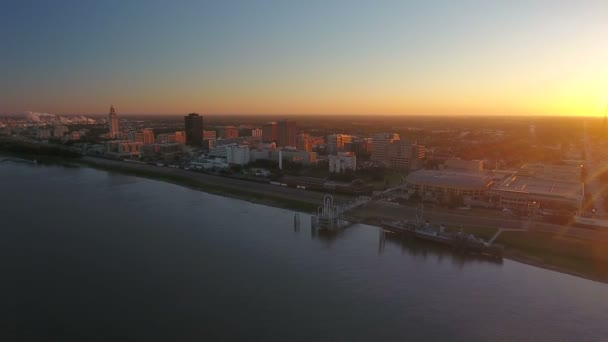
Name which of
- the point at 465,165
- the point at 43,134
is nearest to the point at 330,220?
the point at 465,165

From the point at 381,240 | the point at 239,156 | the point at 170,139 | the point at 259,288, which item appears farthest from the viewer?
the point at 170,139

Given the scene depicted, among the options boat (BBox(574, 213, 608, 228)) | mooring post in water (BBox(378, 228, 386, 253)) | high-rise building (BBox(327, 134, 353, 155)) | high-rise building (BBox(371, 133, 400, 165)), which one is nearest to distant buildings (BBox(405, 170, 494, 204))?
boat (BBox(574, 213, 608, 228))

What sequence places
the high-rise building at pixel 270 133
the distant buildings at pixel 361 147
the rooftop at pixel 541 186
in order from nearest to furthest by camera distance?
the rooftop at pixel 541 186 → the distant buildings at pixel 361 147 → the high-rise building at pixel 270 133

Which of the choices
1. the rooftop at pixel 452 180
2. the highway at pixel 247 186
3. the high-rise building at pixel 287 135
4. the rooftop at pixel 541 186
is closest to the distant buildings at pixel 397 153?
the rooftop at pixel 452 180

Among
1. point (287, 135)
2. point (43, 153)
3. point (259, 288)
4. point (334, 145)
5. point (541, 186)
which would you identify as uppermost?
point (287, 135)

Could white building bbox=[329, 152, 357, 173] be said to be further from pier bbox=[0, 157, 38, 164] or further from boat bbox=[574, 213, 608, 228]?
pier bbox=[0, 157, 38, 164]

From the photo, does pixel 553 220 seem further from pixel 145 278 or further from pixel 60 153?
pixel 60 153

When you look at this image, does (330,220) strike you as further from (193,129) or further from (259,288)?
(193,129)

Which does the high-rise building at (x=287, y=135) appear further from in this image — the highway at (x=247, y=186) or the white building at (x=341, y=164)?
the white building at (x=341, y=164)
